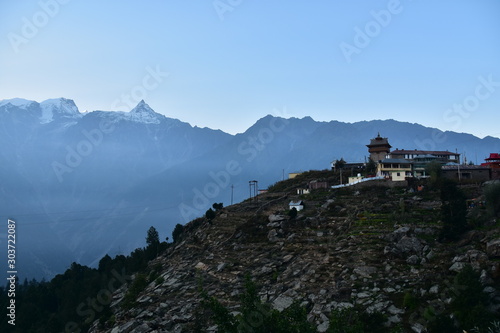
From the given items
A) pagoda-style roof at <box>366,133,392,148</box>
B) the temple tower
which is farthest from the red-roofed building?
pagoda-style roof at <box>366,133,392,148</box>

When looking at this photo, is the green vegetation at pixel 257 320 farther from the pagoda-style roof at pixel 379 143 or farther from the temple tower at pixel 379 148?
the pagoda-style roof at pixel 379 143

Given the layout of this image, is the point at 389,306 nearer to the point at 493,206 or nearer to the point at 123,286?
the point at 493,206

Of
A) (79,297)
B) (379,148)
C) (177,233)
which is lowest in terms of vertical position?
(79,297)

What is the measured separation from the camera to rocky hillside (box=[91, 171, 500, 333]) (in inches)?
1702

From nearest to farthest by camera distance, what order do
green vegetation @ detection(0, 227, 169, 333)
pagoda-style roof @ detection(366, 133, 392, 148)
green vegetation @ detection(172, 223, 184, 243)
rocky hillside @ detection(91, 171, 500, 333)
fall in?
rocky hillside @ detection(91, 171, 500, 333), green vegetation @ detection(0, 227, 169, 333), green vegetation @ detection(172, 223, 184, 243), pagoda-style roof @ detection(366, 133, 392, 148)

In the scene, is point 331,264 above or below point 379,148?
below

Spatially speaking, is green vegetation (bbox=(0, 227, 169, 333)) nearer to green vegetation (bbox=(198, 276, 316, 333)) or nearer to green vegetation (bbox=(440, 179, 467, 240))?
green vegetation (bbox=(198, 276, 316, 333))

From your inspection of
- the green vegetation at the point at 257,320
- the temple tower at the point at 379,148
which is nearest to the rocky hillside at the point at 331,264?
the green vegetation at the point at 257,320

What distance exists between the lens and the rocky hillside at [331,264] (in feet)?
142

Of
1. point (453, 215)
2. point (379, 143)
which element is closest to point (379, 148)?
point (379, 143)

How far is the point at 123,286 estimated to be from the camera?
2990 inches

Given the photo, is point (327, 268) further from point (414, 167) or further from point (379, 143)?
point (379, 143)

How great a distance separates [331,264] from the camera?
174ft

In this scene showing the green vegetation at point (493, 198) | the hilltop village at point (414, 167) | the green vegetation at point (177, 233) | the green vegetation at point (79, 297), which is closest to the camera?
the green vegetation at point (493, 198)
